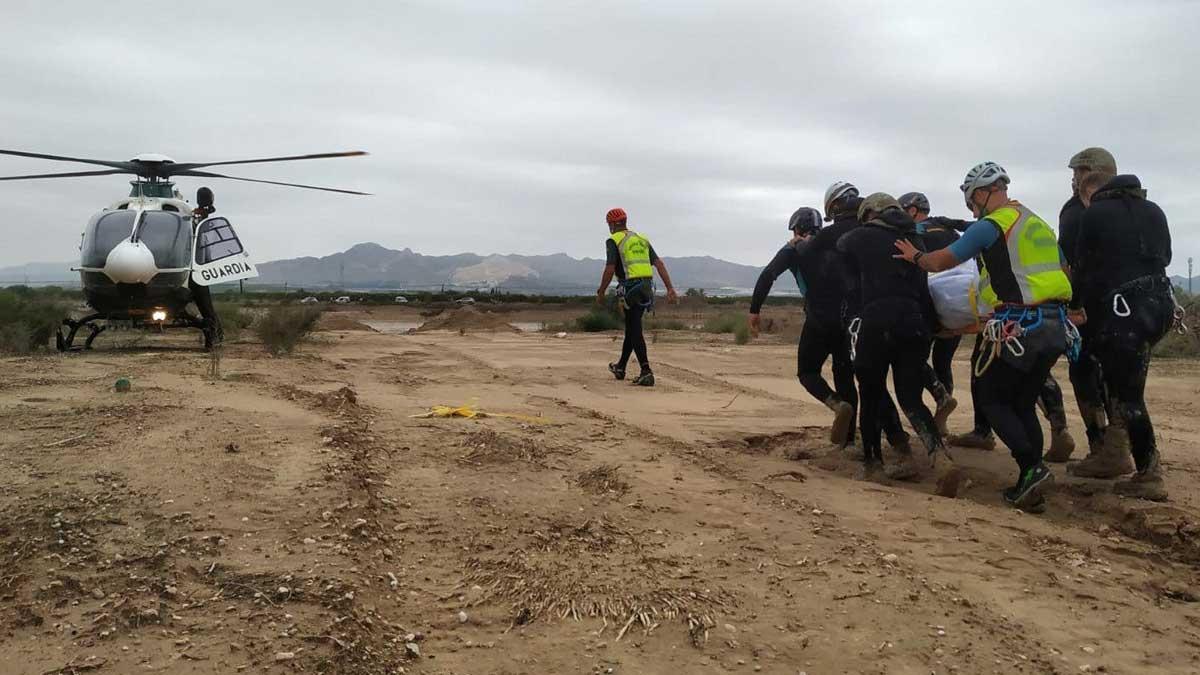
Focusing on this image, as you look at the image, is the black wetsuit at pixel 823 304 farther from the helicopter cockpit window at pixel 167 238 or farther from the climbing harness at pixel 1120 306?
the helicopter cockpit window at pixel 167 238

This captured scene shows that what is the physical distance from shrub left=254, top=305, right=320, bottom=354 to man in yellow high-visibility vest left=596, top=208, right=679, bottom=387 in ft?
21.2

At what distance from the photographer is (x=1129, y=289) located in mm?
5352

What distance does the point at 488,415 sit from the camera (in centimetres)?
738

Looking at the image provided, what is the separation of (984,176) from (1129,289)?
46.7 inches

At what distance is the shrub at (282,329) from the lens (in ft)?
48.2

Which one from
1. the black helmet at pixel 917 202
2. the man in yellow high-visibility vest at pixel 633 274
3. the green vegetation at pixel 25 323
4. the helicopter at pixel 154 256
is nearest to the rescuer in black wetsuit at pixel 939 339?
the black helmet at pixel 917 202

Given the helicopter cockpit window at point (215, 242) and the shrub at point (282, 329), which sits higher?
the helicopter cockpit window at point (215, 242)

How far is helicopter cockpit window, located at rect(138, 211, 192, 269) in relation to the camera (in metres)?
14.6

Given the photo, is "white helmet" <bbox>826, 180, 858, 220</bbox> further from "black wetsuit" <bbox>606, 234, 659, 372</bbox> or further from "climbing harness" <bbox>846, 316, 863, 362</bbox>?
"black wetsuit" <bbox>606, 234, 659, 372</bbox>

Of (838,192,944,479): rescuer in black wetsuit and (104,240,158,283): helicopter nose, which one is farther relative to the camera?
(104,240,158,283): helicopter nose

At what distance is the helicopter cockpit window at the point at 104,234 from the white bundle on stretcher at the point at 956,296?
13.3 meters

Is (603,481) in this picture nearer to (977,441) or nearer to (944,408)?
(944,408)

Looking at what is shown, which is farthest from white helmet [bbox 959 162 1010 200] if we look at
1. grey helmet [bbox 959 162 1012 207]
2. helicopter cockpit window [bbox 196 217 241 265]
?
helicopter cockpit window [bbox 196 217 241 265]

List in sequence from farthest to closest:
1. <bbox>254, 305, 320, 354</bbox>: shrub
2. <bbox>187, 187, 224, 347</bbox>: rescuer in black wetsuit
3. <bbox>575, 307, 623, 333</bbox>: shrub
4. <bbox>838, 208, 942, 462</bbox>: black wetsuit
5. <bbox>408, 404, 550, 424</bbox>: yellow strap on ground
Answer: <bbox>575, 307, 623, 333</bbox>: shrub → <bbox>187, 187, 224, 347</bbox>: rescuer in black wetsuit → <bbox>254, 305, 320, 354</bbox>: shrub → <bbox>408, 404, 550, 424</bbox>: yellow strap on ground → <bbox>838, 208, 942, 462</bbox>: black wetsuit
